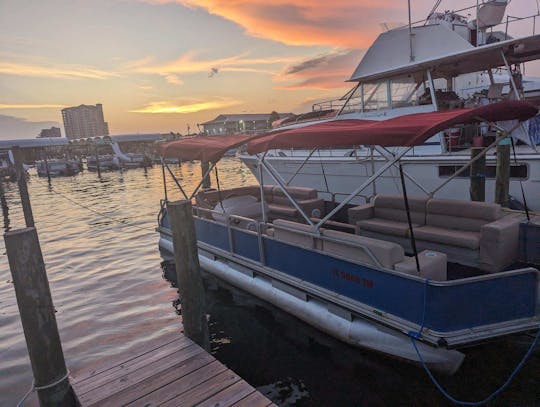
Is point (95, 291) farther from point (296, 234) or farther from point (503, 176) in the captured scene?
point (503, 176)

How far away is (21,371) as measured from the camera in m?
6.38

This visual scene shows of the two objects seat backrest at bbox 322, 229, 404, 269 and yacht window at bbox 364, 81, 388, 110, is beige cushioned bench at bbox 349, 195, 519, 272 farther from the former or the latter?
yacht window at bbox 364, 81, 388, 110

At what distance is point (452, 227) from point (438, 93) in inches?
265

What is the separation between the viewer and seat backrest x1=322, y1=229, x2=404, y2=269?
523 cm

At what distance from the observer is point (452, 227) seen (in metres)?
7.09

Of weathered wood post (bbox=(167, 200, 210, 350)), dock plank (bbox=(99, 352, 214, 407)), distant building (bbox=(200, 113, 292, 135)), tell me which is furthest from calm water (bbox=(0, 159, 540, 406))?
distant building (bbox=(200, 113, 292, 135))

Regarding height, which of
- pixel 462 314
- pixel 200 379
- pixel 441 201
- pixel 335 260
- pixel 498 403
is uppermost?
pixel 441 201

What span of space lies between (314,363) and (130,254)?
8307 mm

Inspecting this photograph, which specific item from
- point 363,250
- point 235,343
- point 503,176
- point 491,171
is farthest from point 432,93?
point 235,343

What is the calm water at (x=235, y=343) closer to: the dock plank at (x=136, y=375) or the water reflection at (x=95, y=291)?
the water reflection at (x=95, y=291)

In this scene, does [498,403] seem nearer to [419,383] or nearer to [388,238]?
[419,383]

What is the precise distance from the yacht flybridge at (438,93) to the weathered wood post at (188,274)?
4691mm

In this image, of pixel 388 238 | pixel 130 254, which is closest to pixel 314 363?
pixel 388 238

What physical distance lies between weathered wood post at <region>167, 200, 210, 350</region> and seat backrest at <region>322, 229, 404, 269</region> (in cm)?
221
